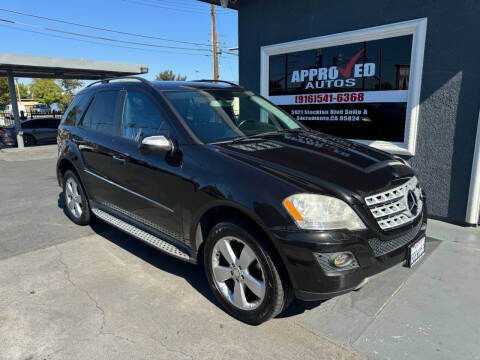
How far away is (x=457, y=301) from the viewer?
2988mm

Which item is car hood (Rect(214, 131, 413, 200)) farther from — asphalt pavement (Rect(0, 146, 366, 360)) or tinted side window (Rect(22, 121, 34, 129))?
tinted side window (Rect(22, 121, 34, 129))

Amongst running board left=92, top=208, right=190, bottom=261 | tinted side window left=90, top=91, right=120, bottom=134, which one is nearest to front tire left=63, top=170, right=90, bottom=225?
running board left=92, top=208, right=190, bottom=261

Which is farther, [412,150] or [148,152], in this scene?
[412,150]

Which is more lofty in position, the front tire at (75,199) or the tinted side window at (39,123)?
the tinted side window at (39,123)

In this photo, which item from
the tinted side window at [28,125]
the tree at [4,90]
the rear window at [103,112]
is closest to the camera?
the rear window at [103,112]

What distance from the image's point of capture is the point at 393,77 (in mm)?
5191

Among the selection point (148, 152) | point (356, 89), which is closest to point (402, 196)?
point (148, 152)

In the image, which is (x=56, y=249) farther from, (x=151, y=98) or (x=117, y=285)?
(x=151, y=98)

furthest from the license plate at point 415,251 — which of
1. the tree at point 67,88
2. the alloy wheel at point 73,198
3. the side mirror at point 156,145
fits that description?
the tree at point 67,88

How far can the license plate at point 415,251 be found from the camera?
8.25 feet

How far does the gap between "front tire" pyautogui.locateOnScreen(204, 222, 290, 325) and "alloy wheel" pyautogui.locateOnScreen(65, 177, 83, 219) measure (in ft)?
9.11

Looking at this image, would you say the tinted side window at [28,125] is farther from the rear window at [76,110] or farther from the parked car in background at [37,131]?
the rear window at [76,110]

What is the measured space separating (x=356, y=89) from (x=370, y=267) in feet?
13.2

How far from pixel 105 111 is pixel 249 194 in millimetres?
2582
